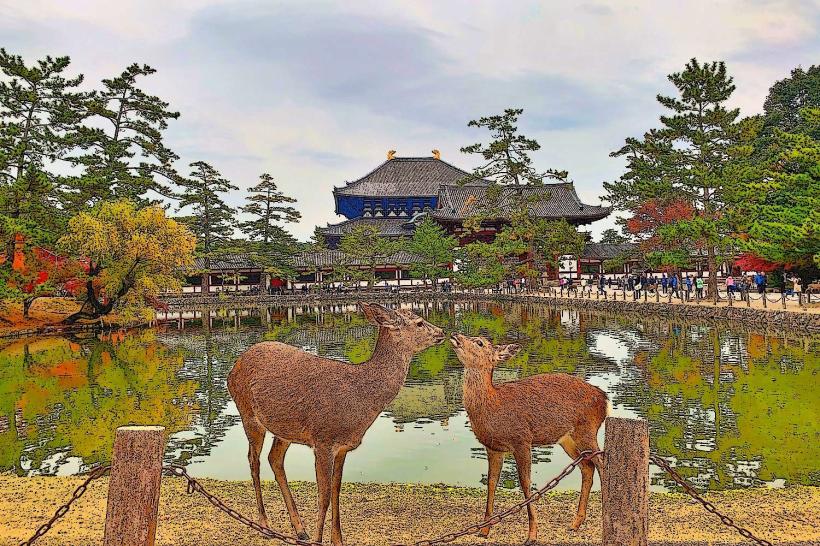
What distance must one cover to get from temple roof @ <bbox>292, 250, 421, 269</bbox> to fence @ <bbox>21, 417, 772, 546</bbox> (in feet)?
165

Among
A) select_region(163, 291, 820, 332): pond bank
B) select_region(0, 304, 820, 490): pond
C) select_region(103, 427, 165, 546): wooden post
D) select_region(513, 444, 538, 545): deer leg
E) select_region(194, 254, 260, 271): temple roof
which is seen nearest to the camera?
select_region(103, 427, 165, 546): wooden post

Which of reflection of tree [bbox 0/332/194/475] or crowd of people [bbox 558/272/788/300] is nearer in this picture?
reflection of tree [bbox 0/332/194/475]

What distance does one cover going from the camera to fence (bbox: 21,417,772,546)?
13.8 feet

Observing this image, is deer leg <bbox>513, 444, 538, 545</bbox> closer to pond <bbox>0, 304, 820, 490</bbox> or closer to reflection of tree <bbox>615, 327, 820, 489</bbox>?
pond <bbox>0, 304, 820, 490</bbox>

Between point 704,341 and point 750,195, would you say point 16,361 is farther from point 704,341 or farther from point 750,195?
point 750,195

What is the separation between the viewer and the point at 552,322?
96.4 feet

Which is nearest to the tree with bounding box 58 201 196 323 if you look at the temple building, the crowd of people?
the crowd of people

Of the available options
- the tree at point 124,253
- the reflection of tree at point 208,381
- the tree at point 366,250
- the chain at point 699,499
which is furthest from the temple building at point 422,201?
the chain at point 699,499

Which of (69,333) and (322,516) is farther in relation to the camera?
(69,333)

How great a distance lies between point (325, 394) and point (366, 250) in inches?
1906

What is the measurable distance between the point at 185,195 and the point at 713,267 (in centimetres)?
3294

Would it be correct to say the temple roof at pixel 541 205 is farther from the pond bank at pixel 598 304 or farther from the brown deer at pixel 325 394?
the brown deer at pixel 325 394

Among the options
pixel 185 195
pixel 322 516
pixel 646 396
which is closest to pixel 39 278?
pixel 185 195

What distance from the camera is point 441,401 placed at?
13.2 metres
